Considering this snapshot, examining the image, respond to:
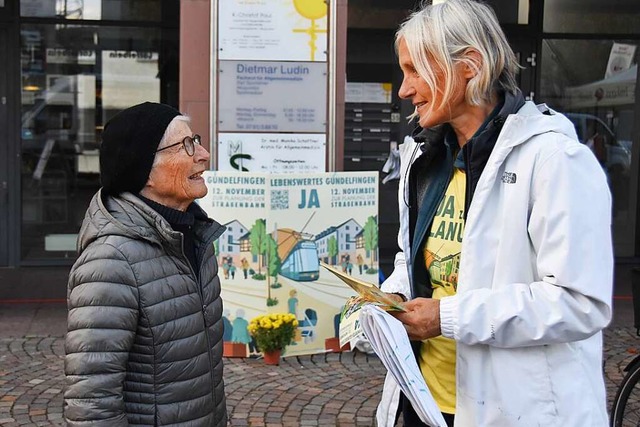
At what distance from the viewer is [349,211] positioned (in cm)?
612

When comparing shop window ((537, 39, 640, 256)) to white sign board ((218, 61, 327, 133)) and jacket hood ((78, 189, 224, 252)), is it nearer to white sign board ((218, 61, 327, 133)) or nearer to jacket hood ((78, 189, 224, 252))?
white sign board ((218, 61, 327, 133))

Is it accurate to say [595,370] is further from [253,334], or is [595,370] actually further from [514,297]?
[253,334]

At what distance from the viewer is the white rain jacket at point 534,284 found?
1.93 meters

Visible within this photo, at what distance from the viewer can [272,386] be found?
5496 mm

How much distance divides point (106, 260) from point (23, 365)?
416 centimetres

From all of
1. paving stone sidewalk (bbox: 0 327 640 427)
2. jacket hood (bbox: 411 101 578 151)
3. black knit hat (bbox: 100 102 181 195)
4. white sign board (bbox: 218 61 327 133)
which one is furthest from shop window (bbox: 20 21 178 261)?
jacket hood (bbox: 411 101 578 151)

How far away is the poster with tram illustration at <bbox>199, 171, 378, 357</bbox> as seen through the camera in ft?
19.4

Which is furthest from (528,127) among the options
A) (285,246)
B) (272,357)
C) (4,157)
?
(4,157)

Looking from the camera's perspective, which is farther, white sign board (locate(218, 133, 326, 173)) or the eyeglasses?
white sign board (locate(218, 133, 326, 173))

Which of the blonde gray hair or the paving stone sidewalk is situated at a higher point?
the blonde gray hair

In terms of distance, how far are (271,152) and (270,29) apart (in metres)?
0.90

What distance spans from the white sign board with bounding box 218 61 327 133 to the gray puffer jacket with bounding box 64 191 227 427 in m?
3.85

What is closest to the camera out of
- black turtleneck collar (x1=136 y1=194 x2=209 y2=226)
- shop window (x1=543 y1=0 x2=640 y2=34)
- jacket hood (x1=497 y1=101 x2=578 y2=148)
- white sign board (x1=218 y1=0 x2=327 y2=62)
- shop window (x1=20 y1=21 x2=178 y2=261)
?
jacket hood (x1=497 y1=101 x2=578 y2=148)

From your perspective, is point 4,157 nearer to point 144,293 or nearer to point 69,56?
point 69,56
